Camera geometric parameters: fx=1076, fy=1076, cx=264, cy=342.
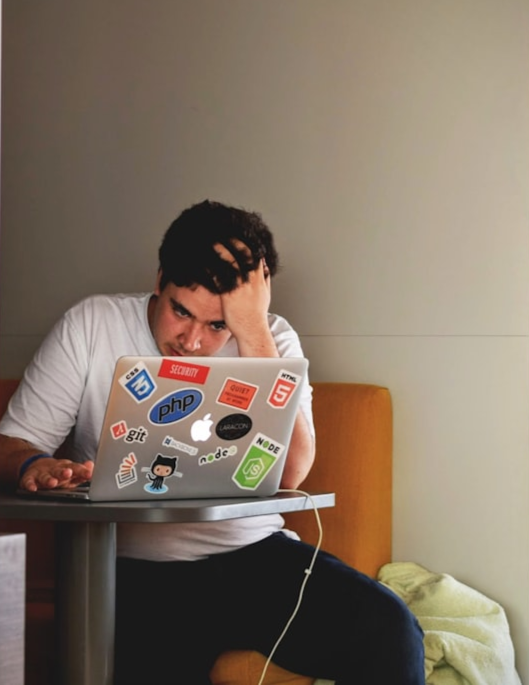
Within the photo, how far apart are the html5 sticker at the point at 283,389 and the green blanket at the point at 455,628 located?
33.8 inches

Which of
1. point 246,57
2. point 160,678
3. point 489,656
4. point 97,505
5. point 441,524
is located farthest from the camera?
point 246,57

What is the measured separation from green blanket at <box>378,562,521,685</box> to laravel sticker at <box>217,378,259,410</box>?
0.91 m

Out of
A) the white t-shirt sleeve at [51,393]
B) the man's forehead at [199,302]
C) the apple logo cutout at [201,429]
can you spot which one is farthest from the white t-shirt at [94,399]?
the apple logo cutout at [201,429]

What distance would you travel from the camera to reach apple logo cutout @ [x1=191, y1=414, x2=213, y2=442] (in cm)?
170

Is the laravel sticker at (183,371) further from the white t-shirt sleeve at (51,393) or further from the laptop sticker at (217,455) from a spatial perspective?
the white t-shirt sleeve at (51,393)

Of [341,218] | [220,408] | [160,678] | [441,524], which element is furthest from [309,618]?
[341,218]

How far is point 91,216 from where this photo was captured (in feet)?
9.94

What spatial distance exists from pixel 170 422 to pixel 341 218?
4.12 feet

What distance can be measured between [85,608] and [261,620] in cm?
47

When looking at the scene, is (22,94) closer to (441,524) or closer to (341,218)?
(341,218)

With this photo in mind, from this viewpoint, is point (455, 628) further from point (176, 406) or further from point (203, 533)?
point (176, 406)

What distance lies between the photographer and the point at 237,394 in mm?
1727

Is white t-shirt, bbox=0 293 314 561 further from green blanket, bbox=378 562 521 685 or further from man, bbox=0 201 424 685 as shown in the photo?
green blanket, bbox=378 562 521 685

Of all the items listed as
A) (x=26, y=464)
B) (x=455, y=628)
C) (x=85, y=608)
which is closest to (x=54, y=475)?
(x=26, y=464)
